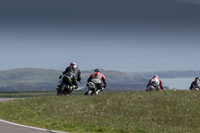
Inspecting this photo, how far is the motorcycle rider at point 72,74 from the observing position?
2463 cm

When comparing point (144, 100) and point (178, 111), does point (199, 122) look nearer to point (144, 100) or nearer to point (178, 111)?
point (178, 111)

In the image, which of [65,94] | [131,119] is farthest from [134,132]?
[65,94]

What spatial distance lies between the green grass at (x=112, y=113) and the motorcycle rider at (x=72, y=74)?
69.6 inches

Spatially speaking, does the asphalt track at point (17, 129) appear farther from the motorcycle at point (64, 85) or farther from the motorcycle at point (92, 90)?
the motorcycle at point (92, 90)

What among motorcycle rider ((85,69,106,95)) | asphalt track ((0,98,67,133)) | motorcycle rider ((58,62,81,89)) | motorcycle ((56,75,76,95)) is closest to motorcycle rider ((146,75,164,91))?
motorcycle rider ((85,69,106,95))

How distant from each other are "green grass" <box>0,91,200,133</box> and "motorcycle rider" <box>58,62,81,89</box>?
5.80 ft

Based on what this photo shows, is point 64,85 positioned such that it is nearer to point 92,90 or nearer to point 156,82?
point 92,90

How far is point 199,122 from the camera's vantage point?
56.1 ft

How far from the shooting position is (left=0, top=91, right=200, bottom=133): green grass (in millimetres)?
15500

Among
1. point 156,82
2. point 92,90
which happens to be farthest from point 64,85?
point 156,82

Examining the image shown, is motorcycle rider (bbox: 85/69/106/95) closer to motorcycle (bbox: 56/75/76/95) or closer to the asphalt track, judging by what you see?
motorcycle (bbox: 56/75/76/95)

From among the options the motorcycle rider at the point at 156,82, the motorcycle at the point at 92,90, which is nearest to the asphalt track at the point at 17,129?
the motorcycle at the point at 92,90

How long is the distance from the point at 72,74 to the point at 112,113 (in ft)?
22.1

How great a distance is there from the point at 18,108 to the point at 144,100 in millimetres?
6813
